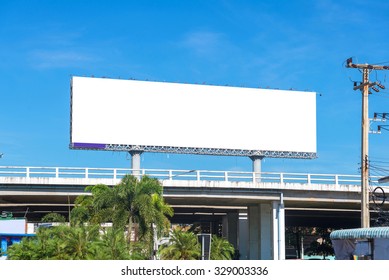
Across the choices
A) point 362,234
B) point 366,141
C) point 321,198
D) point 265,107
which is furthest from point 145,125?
point 362,234

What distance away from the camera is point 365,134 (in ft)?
141

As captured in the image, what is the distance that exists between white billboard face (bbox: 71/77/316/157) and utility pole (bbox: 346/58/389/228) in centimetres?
3758

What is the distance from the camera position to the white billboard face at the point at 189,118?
3059 inches

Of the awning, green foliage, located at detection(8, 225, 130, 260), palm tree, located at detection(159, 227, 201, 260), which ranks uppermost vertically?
the awning

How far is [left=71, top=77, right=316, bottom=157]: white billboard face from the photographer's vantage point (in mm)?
77694

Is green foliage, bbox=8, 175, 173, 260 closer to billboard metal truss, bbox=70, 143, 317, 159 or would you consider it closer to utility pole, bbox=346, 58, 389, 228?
utility pole, bbox=346, 58, 389, 228

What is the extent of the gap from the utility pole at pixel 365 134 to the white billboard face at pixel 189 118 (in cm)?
3758

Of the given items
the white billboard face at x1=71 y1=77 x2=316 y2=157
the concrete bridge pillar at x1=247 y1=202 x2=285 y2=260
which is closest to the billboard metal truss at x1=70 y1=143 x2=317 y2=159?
the white billboard face at x1=71 y1=77 x2=316 y2=157

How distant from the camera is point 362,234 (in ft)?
71.1

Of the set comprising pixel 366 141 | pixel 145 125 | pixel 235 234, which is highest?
pixel 145 125

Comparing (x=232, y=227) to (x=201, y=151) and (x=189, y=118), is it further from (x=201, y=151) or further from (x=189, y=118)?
(x=189, y=118)
